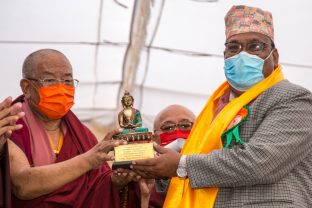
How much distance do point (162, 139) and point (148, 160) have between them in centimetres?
108

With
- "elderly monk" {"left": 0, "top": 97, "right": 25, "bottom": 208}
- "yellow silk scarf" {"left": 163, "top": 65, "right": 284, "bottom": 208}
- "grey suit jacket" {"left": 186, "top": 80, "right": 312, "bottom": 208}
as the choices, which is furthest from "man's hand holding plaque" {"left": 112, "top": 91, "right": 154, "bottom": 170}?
"elderly monk" {"left": 0, "top": 97, "right": 25, "bottom": 208}

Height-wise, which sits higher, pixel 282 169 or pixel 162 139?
pixel 282 169

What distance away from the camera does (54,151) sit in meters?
4.12

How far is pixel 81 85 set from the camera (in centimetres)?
822

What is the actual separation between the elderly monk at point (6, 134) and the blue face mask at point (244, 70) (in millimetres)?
1111

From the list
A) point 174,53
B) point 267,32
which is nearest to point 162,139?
point 267,32

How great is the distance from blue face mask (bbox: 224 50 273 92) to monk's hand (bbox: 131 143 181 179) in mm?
506

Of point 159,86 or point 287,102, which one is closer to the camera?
point 287,102

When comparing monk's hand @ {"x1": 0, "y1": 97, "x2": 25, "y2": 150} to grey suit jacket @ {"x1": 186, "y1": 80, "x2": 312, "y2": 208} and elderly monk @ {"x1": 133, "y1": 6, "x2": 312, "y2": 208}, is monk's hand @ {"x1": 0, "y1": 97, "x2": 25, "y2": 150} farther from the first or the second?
grey suit jacket @ {"x1": 186, "y1": 80, "x2": 312, "y2": 208}

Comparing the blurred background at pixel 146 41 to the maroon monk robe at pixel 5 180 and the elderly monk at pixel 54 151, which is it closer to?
the elderly monk at pixel 54 151

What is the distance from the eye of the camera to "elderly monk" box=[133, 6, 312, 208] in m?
3.28

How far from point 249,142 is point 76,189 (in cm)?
119

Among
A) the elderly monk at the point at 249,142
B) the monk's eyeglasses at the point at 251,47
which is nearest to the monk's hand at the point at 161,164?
the elderly monk at the point at 249,142

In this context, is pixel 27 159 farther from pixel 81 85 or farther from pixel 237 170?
pixel 81 85
